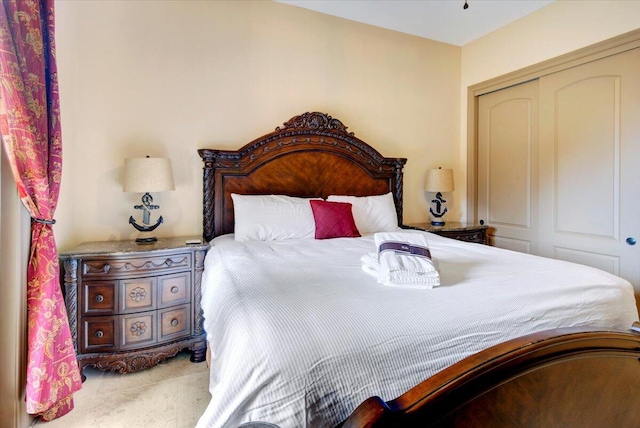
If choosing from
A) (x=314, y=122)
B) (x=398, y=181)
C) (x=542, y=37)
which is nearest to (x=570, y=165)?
(x=542, y=37)

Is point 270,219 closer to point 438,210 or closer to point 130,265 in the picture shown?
point 130,265

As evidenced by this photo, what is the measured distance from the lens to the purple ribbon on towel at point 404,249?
154 centimetres

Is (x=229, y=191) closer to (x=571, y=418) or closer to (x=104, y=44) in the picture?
(x=104, y=44)

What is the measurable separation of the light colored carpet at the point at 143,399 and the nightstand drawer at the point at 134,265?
2.24ft

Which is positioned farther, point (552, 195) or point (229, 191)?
point (552, 195)

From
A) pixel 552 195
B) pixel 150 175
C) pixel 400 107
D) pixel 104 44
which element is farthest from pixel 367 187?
pixel 104 44

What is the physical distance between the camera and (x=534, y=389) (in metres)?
0.91

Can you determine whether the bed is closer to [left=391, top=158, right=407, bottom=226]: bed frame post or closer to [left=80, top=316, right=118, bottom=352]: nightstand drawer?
[left=80, top=316, right=118, bottom=352]: nightstand drawer

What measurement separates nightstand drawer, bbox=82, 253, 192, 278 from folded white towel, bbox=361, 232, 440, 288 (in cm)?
136

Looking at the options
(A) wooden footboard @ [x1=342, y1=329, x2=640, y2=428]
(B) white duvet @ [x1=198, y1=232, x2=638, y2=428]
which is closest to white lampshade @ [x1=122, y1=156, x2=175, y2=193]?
(B) white duvet @ [x1=198, y1=232, x2=638, y2=428]

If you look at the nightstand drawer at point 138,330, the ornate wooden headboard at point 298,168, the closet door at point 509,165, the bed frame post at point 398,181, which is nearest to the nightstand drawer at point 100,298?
the nightstand drawer at point 138,330

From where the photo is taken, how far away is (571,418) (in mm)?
977

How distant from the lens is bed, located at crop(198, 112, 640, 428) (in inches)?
32.9

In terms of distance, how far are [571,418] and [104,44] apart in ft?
11.3
